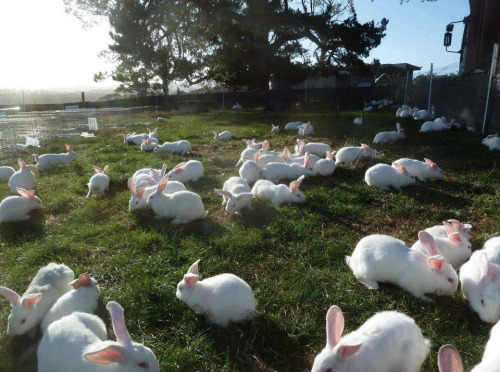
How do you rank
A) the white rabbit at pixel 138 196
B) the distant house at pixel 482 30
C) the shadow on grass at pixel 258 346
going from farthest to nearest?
1. the distant house at pixel 482 30
2. the white rabbit at pixel 138 196
3. the shadow on grass at pixel 258 346

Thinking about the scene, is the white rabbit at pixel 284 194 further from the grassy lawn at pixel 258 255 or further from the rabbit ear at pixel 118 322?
the rabbit ear at pixel 118 322

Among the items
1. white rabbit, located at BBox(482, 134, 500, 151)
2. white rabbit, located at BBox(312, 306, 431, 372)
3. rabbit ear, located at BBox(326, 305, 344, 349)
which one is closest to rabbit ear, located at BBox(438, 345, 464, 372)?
white rabbit, located at BBox(312, 306, 431, 372)

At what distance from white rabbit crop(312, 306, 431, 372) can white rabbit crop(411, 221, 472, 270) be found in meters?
1.18

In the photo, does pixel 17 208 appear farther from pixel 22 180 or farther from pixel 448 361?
pixel 448 361

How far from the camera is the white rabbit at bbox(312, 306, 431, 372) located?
1816 mm

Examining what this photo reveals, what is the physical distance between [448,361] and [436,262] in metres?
1.27

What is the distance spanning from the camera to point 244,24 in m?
18.1

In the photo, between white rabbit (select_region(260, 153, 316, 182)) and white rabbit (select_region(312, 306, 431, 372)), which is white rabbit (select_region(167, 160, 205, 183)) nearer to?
white rabbit (select_region(260, 153, 316, 182))

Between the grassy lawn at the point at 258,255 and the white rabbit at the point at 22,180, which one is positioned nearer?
the grassy lawn at the point at 258,255

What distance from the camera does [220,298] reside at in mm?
2514

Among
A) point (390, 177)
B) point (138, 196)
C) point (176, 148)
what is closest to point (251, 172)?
point (138, 196)

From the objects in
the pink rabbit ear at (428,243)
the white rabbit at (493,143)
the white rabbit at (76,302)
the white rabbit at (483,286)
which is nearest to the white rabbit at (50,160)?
the white rabbit at (76,302)

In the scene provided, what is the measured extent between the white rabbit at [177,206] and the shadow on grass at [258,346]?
1791 millimetres

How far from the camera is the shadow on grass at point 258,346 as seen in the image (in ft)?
7.11
